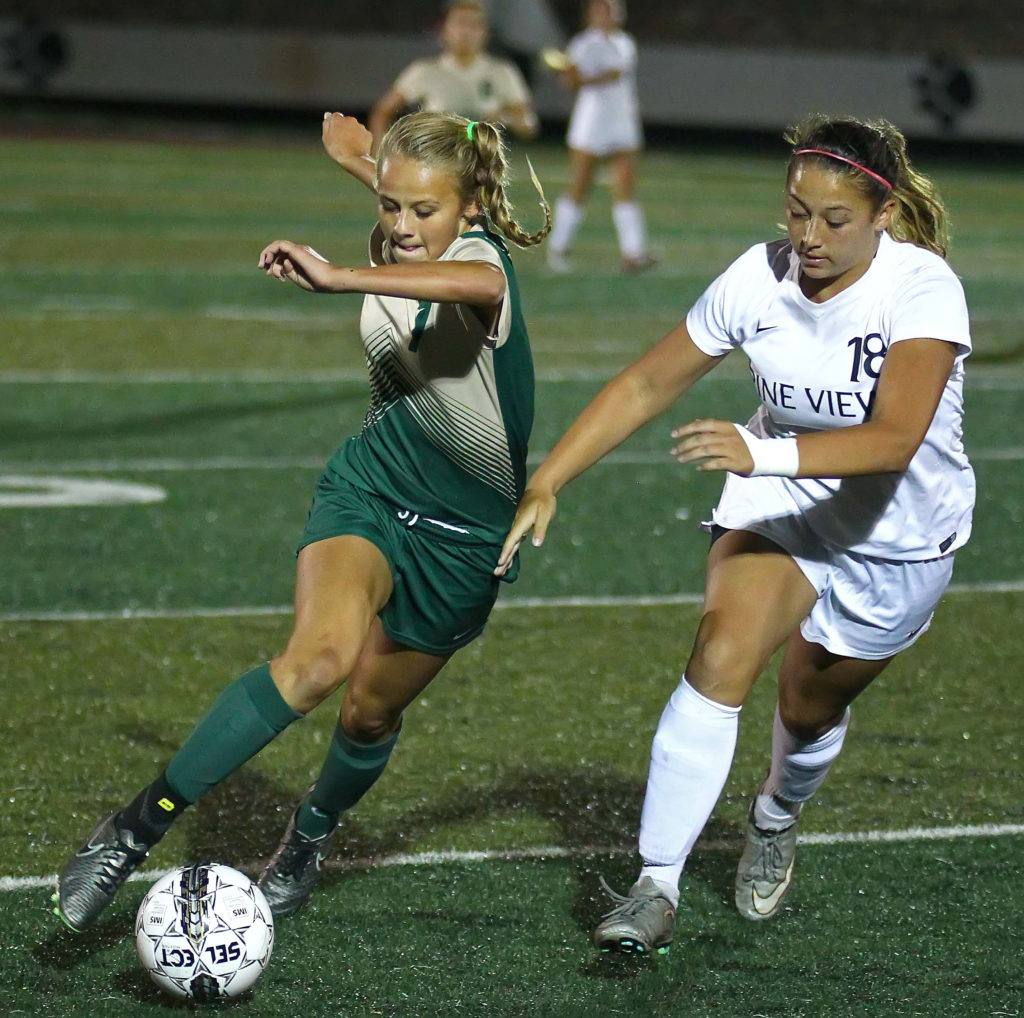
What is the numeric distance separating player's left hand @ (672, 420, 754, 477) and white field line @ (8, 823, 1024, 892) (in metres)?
1.51

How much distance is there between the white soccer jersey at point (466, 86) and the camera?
1354 centimetres

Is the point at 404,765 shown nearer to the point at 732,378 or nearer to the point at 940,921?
the point at 940,921

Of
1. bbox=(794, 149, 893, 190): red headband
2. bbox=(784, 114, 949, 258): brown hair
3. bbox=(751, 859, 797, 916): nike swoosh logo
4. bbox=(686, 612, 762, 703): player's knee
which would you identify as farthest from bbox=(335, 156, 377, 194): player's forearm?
bbox=(751, 859, 797, 916): nike swoosh logo

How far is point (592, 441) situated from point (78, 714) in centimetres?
229

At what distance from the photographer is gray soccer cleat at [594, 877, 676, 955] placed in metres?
3.66

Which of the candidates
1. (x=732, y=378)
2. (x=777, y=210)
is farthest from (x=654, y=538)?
(x=777, y=210)

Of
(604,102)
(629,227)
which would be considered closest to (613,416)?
(629,227)

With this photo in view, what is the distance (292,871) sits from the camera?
406 centimetres

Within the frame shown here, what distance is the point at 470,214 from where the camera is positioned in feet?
12.7

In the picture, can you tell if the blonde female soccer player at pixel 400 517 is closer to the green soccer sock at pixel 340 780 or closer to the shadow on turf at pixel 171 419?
the green soccer sock at pixel 340 780

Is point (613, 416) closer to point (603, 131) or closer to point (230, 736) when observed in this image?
point (230, 736)

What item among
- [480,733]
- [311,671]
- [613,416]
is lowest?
[480,733]

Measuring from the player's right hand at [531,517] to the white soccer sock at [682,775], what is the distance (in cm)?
49

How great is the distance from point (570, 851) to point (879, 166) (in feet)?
6.19
